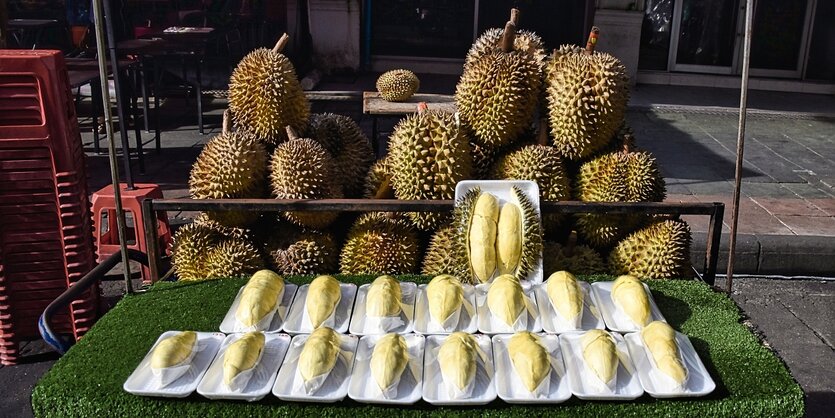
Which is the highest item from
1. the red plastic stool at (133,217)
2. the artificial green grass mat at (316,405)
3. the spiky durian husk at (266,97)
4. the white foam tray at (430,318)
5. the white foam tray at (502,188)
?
the spiky durian husk at (266,97)

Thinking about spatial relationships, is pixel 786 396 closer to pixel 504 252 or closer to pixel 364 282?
pixel 504 252

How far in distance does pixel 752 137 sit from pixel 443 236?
654cm

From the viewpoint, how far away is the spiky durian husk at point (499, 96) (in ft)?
7.83

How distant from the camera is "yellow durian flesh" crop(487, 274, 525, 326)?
1.83 m

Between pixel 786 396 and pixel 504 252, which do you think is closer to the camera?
pixel 786 396

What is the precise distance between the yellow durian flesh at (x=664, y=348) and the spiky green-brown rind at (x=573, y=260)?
1.76 ft

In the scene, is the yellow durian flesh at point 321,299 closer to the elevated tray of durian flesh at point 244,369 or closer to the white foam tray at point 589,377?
the elevated tray of durian flesh at point 244,369

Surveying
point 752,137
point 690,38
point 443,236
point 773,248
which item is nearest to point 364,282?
point 443,236

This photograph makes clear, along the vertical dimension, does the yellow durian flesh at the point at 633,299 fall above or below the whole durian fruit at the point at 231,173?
below

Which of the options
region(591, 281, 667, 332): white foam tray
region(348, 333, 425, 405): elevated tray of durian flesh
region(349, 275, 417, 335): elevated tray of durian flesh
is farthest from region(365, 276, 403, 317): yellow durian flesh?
region(591, 281, 667, 332): white foam tray

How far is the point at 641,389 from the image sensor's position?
159 centimetres

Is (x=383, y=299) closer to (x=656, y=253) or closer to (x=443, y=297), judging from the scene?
(x=443, y=297)

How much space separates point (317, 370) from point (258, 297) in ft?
1.31

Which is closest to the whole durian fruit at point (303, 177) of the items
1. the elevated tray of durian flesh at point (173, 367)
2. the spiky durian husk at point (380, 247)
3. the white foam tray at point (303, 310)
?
the spiky durian husk at point (380, 247)
